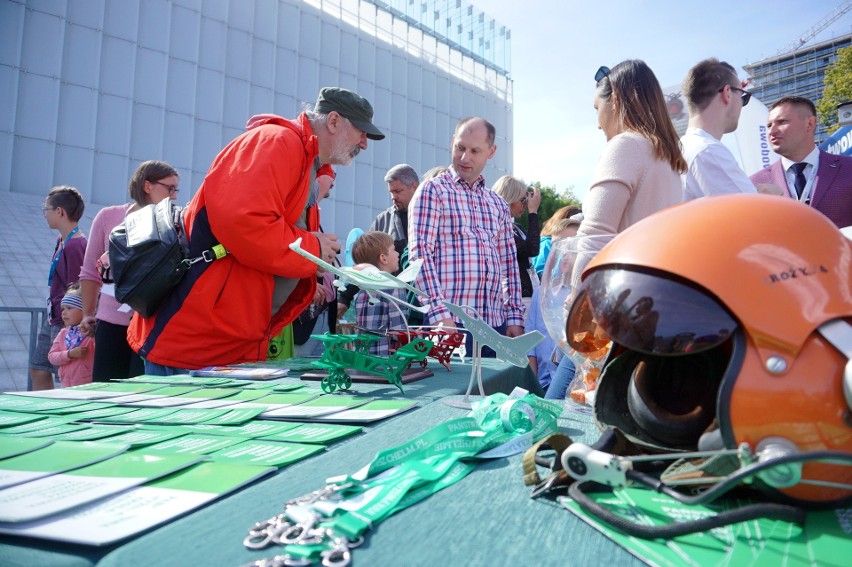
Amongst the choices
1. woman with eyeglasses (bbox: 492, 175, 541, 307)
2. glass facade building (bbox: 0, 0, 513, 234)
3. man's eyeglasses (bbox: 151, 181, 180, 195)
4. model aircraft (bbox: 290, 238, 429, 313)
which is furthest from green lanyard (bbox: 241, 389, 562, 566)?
glass facade building (bbox: 0, 0, 513, 234)

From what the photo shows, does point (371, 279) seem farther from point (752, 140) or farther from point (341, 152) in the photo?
point (752, 140)

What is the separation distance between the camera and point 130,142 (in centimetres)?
1407

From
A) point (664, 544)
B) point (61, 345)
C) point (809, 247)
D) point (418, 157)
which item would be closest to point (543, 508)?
point (664, 544)

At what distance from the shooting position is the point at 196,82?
50.5 feet

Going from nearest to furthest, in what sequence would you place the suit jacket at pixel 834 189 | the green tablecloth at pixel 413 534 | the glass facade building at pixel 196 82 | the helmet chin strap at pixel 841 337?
the green tablecloth at pixel 413 534
the helmet chin strap at pixel 841 337
the suit jacket at pixel 834 189
the glass facade building at pixel 196 82

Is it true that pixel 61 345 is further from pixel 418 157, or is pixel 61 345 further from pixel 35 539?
pixel 418 157

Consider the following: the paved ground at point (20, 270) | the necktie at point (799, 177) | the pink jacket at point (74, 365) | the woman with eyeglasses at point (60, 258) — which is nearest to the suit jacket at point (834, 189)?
the necktie at point (799, 177)

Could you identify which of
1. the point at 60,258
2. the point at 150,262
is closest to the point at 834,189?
the point at 150,262

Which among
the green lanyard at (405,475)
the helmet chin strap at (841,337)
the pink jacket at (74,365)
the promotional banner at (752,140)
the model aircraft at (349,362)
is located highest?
the promotional banner at (752,140)

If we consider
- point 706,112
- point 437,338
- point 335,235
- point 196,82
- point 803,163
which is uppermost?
point 196,82

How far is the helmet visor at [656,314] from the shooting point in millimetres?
643

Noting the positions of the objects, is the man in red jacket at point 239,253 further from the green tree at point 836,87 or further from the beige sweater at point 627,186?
the green tree at point 836,87

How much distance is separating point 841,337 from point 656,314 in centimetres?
19

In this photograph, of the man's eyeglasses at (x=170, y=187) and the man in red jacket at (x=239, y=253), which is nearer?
the man in red jacket at (x=239, y=253)
